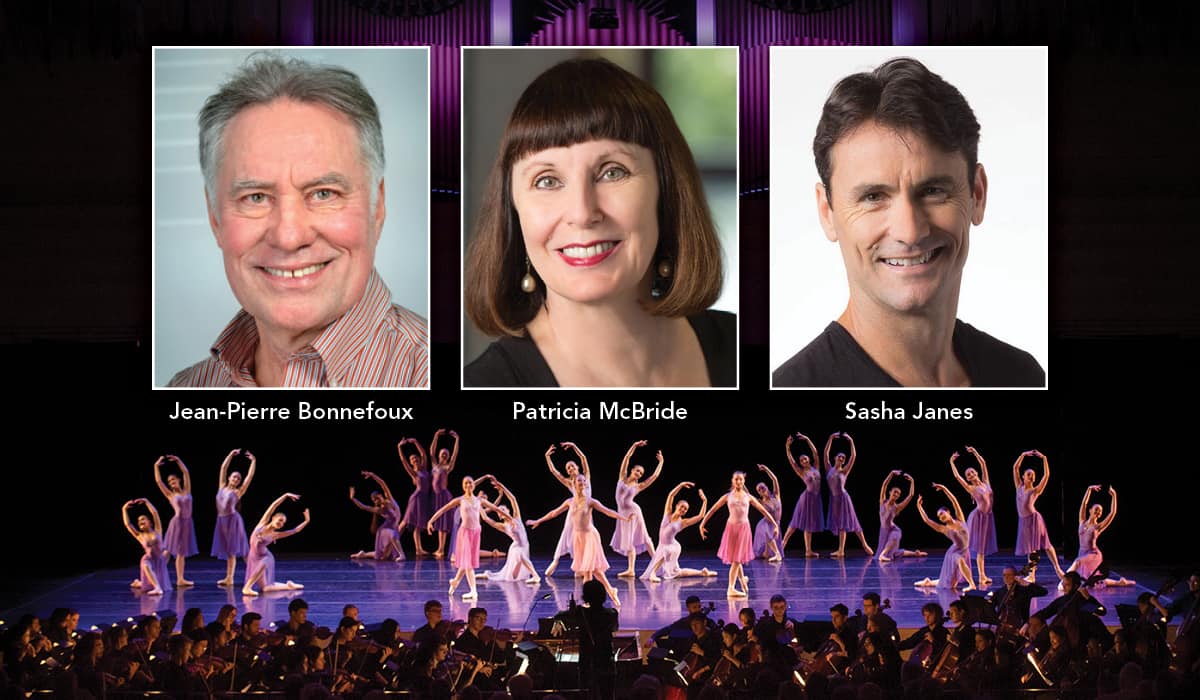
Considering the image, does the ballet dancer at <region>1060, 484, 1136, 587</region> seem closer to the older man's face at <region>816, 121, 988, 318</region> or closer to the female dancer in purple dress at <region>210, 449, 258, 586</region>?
the older man's face at <region>816, 121, 988, 318</region>

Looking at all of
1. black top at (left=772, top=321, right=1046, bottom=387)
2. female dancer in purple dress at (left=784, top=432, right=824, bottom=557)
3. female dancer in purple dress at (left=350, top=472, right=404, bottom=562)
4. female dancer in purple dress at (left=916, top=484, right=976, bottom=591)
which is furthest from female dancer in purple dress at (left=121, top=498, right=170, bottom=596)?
female dancer in purple dress at (left=916, top=484, right=976, bottom=591)

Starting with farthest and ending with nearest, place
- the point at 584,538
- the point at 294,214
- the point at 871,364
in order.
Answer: the point at 871,364, the point at 584,538, the point at 294,214

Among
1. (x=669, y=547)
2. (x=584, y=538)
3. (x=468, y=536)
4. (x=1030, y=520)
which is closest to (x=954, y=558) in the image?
(x=1030, y=520)

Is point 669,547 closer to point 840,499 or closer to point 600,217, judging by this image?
point 840,499

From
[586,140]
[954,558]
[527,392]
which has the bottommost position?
[954,558]

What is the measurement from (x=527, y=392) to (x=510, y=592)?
138 cm

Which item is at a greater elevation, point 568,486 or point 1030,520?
point 568,486

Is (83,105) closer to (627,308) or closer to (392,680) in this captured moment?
(627,308)

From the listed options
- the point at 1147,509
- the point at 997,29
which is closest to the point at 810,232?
the point at 997,29

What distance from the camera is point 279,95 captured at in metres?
9.34

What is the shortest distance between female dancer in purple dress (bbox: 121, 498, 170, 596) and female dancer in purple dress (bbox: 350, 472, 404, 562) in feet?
4.63

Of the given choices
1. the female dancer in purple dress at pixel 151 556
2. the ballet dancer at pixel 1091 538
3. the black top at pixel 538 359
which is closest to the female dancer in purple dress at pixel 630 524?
the black top at pixel 538 359

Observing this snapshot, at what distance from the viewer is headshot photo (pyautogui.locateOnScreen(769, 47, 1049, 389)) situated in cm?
941

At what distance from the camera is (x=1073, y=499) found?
400 inches
